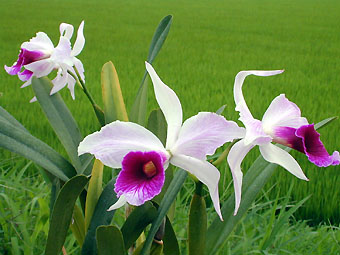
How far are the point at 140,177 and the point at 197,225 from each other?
270 millimetres

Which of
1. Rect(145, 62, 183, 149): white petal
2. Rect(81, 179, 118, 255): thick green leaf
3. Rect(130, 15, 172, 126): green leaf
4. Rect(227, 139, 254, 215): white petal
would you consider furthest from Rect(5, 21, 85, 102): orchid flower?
Rect(227, 139, 254, 215): white petal

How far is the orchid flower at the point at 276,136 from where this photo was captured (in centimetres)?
88

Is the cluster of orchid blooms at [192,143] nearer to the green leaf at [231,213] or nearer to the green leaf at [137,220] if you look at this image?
the green leaf at [137,220]

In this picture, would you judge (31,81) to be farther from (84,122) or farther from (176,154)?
(84,122)

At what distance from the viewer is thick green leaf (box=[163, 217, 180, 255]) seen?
3.76ft

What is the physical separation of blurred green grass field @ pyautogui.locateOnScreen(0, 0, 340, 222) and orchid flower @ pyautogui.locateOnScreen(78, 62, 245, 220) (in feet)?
5.33

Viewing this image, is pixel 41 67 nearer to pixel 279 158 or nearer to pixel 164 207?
pixel 164 207

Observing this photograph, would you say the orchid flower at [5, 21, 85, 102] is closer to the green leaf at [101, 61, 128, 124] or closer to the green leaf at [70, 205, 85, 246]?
the green leaf at [101, 61, 128, 124]

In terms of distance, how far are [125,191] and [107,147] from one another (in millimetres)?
85

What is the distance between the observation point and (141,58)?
598 cm

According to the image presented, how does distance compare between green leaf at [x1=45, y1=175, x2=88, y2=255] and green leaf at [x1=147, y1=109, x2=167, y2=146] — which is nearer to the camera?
green leaf at [x1=45, y1=175, x2=88, y2=255]

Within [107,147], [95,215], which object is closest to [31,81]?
[95,215]

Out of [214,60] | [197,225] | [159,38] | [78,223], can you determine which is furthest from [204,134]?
[214,60]

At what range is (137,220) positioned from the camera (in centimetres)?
110
